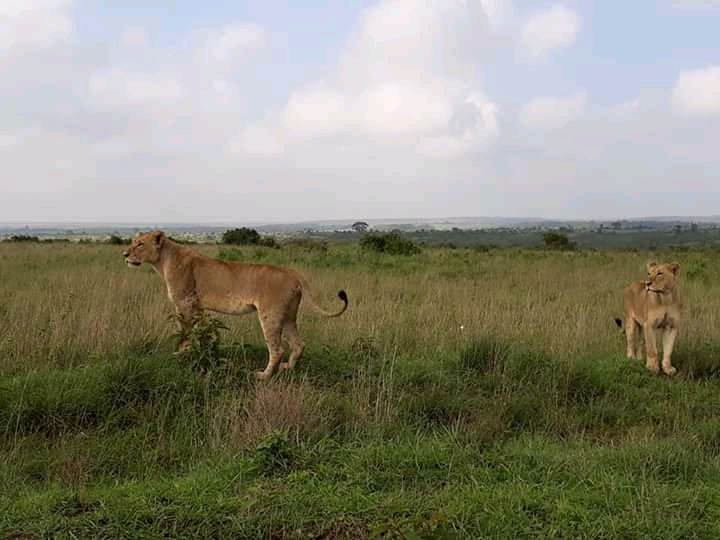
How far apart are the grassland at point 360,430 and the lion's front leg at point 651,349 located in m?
0.20

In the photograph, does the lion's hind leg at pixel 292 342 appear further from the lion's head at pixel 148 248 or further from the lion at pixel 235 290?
the lion's head at pixel 148 248

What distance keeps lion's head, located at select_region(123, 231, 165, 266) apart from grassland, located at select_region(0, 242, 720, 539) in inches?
28.3

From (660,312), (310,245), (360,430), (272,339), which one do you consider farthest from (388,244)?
(360,430)

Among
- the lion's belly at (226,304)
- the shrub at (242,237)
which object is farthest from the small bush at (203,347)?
the shrub at (242,237)

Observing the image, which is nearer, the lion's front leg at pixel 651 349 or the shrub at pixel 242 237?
the lion's front leg at pixel 651 349

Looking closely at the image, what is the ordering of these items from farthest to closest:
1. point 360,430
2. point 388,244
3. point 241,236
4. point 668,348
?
point 241,236
point 388,244
point 668,348
point 360,430

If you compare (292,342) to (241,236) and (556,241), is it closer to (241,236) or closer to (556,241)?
(241,236)

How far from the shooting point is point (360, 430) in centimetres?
529

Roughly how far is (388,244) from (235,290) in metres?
21.3

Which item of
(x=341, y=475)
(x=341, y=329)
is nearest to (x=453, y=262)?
(x=341, y=329)

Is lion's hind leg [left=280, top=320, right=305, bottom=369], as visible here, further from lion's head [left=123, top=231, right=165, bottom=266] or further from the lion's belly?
lion's head [left=123, top=231, right=165, bottom=266]

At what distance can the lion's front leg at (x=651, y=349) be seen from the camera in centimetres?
749

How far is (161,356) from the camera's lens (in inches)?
254

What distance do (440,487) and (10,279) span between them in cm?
1272
